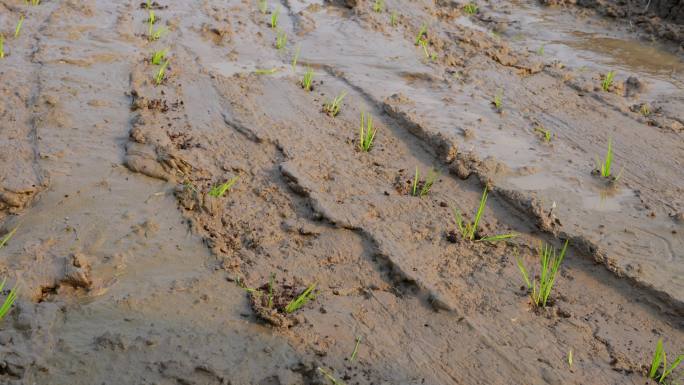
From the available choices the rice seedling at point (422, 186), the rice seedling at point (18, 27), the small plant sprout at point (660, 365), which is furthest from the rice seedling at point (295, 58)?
the small plant sprout at point (660, 365)

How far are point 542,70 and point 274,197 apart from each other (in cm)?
356

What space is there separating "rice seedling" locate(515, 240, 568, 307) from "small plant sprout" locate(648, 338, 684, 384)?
51 cm

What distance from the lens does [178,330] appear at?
92.5 inches

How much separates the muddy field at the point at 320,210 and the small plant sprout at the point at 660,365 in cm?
5

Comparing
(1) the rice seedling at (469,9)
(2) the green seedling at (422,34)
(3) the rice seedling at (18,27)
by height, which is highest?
(1) the rice seedling at (469,9)

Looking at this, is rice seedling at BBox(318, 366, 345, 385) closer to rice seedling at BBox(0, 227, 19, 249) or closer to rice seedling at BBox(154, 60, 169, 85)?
rice seedling at BBox(0, 227, 19, 249)

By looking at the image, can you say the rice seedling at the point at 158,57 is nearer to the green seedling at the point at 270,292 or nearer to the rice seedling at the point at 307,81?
the rice seedling at the point at 307,81

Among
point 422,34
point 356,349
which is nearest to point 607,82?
point 422,34

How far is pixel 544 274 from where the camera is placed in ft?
8.84

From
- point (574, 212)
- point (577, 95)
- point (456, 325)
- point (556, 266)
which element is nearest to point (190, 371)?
point (456, 325)

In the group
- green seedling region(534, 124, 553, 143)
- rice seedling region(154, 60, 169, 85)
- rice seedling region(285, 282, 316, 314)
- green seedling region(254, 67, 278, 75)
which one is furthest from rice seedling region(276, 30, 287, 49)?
rice seedling region(285, 282, 316, 314)

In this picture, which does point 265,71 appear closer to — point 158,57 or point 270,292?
point 158,57

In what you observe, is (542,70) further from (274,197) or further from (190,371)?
(190,371)

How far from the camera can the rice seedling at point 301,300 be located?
251 centimetres
